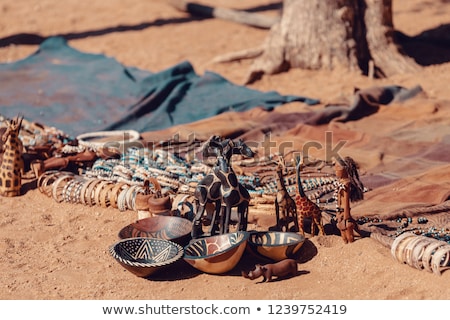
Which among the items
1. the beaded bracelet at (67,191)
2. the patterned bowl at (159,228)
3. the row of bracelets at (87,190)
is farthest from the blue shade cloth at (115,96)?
the patterned bowl at (159,228)

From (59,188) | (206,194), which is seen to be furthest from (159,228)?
(59,188)

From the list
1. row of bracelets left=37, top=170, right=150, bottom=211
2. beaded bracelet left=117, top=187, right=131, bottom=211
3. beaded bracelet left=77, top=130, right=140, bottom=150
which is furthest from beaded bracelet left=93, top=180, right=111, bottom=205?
beaded bracelet left=77, top=130, right=140, bottom=150

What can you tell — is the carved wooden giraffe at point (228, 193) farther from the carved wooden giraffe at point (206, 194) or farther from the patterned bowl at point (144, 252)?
the patterned bowl at point (144, 252)

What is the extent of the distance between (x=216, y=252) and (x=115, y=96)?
221 inches

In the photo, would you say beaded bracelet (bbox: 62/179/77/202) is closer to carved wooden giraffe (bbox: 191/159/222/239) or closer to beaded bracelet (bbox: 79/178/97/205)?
beaded bracelet (bbox: 79/178/97/205)

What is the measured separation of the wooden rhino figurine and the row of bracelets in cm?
177

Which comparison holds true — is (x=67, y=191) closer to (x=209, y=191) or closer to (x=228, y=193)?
(x=209, y=191)

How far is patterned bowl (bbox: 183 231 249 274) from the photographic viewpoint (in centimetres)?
553

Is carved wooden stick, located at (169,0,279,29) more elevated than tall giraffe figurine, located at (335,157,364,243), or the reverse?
carved wooden stick, located at (169,0,279,29)

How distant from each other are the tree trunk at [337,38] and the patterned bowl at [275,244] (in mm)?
5956

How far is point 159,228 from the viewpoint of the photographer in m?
6.23

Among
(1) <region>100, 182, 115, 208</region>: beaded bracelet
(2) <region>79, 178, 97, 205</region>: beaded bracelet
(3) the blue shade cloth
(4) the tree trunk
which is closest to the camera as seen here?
(1) <region>100, 182, 115, 208</region>: beaded bracelet

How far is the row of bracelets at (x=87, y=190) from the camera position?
7.15m
